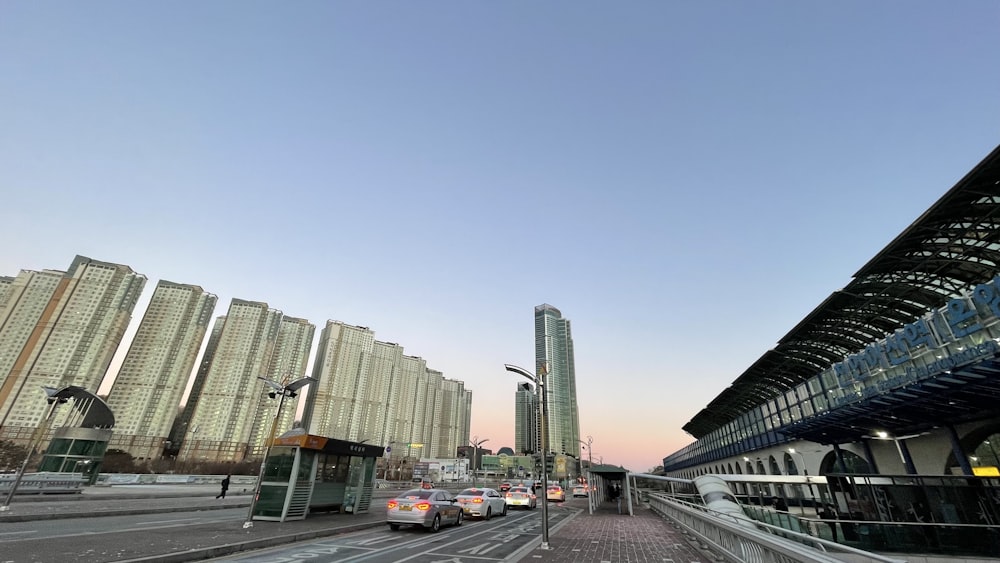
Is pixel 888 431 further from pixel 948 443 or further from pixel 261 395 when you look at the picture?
pixel 261 395

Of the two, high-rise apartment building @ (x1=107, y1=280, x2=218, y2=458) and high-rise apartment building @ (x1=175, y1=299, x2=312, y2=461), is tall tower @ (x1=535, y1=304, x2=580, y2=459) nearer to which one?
high-rise apartment building @ (x1=175, y1=299, x2=312, y2=461)

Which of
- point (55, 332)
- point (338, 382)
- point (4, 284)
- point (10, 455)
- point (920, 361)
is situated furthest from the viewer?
point (338, 382)

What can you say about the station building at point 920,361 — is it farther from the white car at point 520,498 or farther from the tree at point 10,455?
the tree at point 10,455

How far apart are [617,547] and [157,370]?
11384 cm

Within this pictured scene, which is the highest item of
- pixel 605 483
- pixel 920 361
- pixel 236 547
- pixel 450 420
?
pixel 450 420

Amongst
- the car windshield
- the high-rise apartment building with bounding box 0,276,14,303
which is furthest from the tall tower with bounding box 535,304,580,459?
the high-rise apartment building with bounding box 0,276,14,303

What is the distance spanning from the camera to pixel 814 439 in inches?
1121

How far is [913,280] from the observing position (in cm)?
2017

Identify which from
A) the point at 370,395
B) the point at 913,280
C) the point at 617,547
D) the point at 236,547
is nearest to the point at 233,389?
the point at 370,395

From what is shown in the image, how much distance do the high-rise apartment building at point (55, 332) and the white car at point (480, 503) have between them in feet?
318

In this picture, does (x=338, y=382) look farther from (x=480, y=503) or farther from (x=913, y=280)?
(x=913, y=280)

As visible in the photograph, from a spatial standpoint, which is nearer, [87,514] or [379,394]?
[87,514]

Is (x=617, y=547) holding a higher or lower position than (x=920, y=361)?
lower

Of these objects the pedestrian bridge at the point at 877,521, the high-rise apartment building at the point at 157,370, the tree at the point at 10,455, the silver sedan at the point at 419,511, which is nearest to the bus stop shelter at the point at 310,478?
the silver sedan at the point at 419,511
